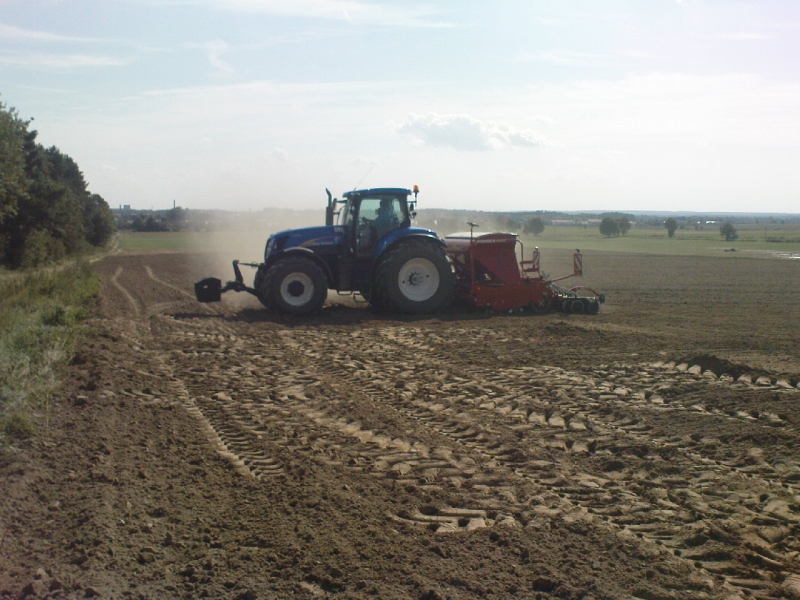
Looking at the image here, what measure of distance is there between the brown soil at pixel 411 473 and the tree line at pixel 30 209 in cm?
1702

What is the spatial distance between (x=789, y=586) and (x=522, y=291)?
11.7 m

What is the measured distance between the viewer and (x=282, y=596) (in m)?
4.02

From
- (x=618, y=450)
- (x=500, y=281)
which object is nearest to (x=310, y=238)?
(x=500, y=281)

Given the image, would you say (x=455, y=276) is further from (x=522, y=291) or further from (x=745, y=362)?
(x=745, y=362)

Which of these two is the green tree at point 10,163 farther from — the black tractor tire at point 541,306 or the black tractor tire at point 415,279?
the black tractor tire at point 541,306

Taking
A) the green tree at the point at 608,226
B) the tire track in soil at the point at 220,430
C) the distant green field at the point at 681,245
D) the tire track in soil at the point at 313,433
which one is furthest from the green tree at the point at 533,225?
the tire track in soil at the point at 313,433

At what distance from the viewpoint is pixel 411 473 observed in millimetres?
5938

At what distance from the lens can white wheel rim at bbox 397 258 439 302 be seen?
15.2 m

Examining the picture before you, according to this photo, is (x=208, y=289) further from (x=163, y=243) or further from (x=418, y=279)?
(x=163, y=243)

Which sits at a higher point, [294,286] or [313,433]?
[294,286]

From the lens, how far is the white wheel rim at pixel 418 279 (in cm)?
1519

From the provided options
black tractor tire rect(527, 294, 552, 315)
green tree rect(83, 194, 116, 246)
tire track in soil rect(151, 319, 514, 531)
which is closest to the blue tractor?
black tractor tire rect(527, 294, 552, 315)

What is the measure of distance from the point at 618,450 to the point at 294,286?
30.6ft

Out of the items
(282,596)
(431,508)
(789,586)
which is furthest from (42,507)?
(789,586)
